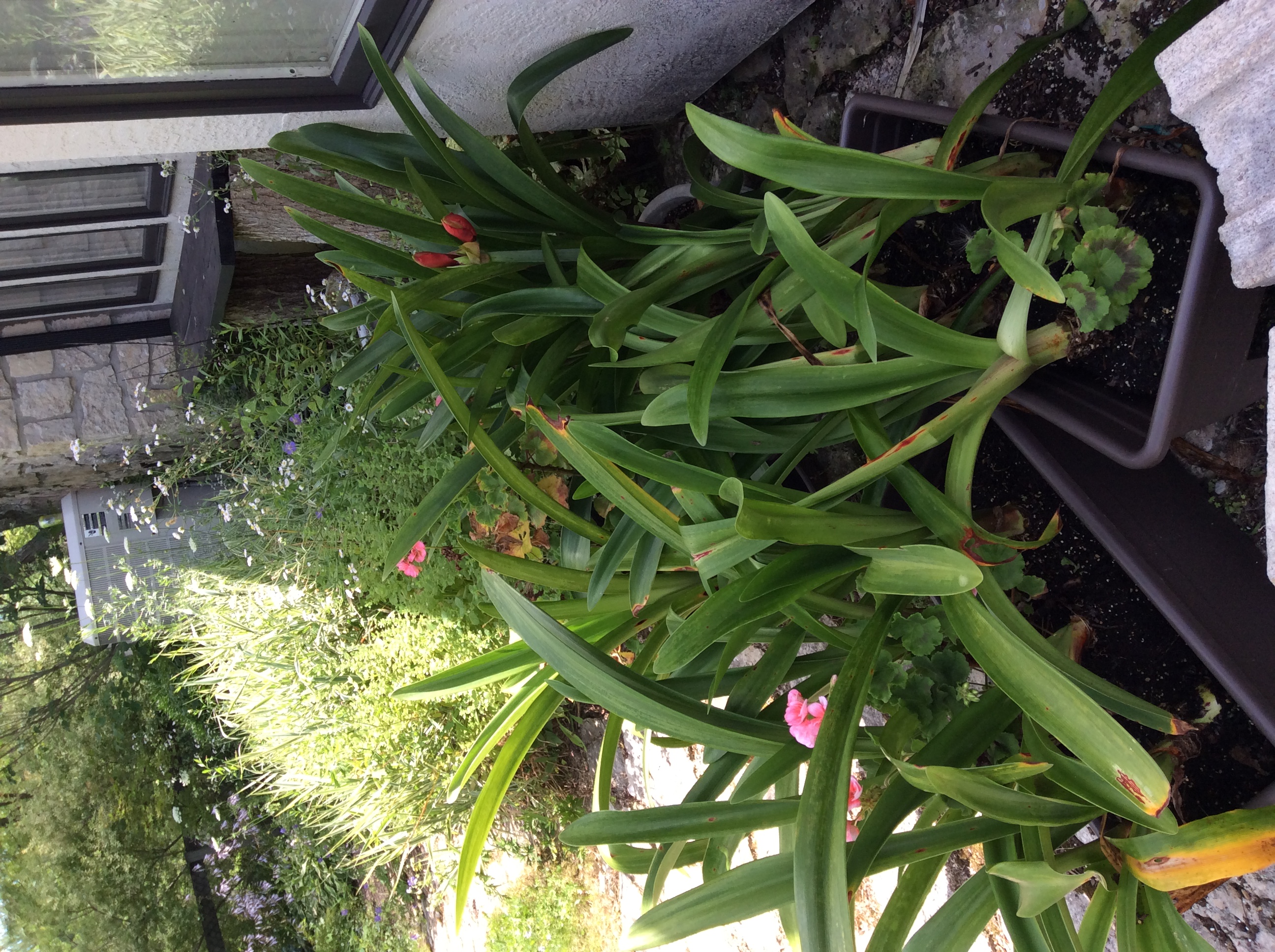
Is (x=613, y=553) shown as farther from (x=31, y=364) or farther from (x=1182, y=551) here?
(x=31, y=364)

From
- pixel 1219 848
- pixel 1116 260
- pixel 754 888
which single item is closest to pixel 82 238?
pixel 754 888

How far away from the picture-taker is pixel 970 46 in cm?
90

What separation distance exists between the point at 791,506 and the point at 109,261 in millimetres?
2799

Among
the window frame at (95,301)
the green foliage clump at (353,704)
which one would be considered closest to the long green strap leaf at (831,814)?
the green foliage clump at (353,704)

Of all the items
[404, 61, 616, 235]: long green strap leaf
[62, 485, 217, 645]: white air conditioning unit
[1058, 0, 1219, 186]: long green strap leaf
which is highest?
[62, 485, 217, 645]: white air conditioning unit

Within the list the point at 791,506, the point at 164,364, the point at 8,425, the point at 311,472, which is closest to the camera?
the point at 791,506

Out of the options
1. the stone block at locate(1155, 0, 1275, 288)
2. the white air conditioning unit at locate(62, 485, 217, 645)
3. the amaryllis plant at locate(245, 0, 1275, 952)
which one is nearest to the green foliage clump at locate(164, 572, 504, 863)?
the white air conditioning unit at locate(62, 485, 217, 645)

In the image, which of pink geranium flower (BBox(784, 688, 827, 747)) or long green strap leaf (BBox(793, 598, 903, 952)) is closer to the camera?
long green strap leaf (BBox(793, 598, 903, 952))

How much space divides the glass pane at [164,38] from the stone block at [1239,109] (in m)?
1.09

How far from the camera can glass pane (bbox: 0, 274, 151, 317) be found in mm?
2635

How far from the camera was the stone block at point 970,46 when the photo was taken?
2.74 feet

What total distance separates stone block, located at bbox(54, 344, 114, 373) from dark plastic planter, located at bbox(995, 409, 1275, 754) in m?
3.16

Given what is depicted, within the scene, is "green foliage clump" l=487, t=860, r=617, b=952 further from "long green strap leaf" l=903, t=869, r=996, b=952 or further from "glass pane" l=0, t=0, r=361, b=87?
"glass pane" l=0, t=0, r=361, b=87

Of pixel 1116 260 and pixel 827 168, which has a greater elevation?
pixel 827 168
